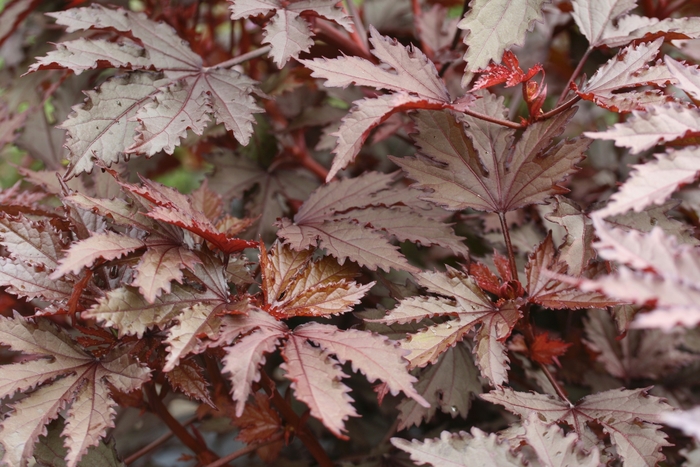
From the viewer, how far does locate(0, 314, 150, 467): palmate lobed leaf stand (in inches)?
26.3

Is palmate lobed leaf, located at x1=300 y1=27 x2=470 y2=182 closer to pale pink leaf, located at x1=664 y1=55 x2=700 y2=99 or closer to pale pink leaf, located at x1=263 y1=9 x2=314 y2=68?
pale pink leaf, located at x1=263 y1=9 x2=314 y2=68

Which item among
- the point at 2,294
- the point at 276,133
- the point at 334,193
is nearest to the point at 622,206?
the point at 334,193

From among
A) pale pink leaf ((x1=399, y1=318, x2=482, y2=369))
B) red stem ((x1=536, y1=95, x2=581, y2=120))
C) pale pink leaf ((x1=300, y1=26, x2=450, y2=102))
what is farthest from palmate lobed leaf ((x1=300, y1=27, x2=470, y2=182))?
pale pink leaf ((x1=399, y1=318, x2=482, y2=369))

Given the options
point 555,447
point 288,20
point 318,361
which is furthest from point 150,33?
point 555,447

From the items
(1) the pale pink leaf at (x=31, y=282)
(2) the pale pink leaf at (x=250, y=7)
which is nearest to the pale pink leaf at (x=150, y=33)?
(2) the pale pink leaf at (x=250, y=7)

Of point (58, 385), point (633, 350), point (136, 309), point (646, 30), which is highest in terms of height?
point (646, 30)

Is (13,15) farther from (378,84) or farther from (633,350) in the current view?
(633,350)

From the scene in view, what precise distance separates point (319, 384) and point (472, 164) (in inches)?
14.9

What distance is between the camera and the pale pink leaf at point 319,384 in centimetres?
59

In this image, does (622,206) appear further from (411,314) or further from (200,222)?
(200,222)

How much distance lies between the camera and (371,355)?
2.09ft

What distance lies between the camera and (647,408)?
28.0 inches

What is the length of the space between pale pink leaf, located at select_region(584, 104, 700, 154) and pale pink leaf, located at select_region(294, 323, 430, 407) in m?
0.31

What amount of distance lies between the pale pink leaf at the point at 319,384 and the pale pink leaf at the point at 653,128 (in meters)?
0.37
